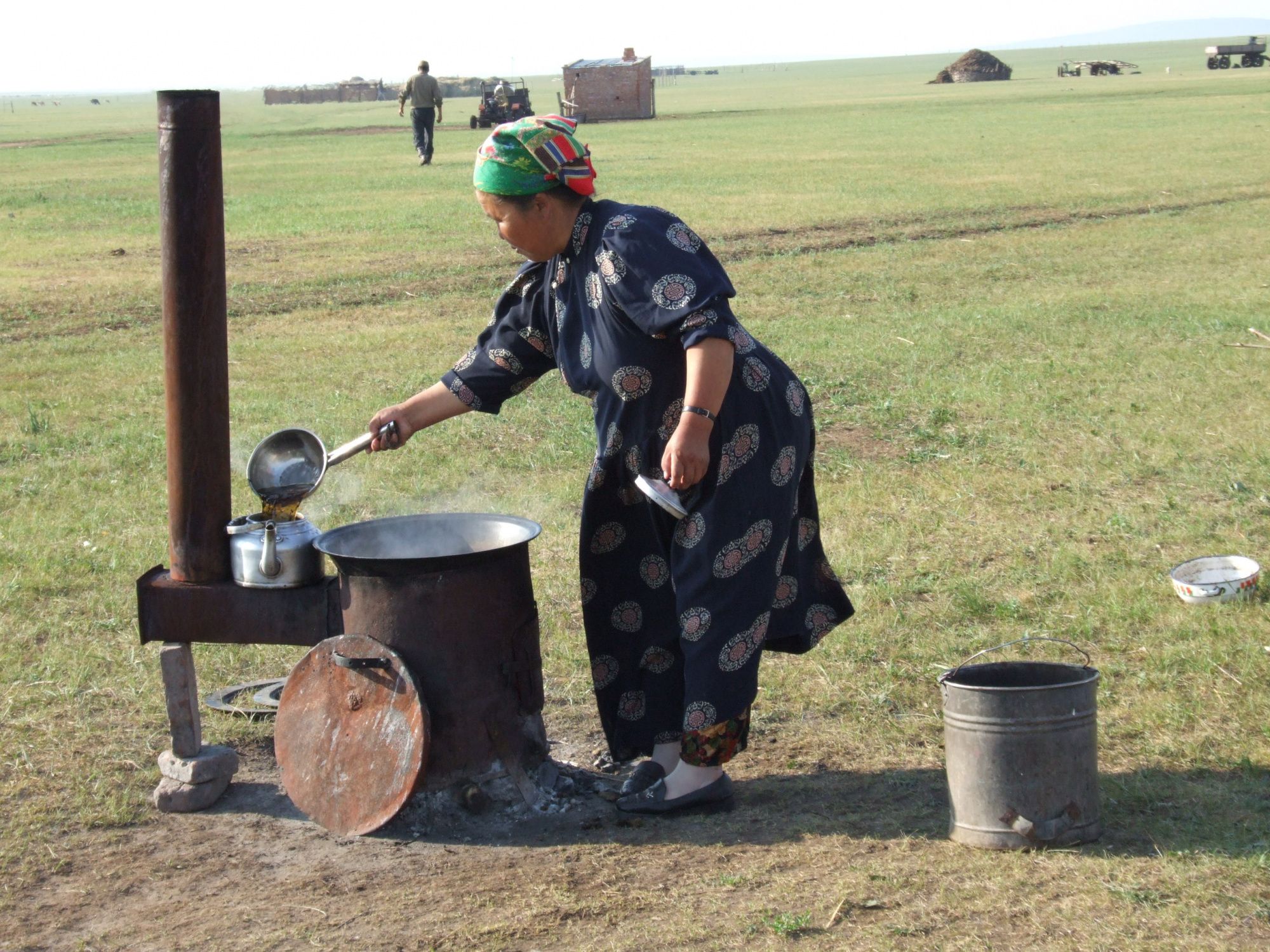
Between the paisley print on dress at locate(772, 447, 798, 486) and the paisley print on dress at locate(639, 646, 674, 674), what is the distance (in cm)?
60

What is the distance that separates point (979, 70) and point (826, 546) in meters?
83.2

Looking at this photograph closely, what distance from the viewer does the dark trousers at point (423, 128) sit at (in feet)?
85.3

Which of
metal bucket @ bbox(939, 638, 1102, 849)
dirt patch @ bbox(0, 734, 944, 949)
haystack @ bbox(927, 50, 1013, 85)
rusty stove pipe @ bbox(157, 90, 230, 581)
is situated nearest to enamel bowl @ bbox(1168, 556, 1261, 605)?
dirt patch @ bbox(0, 734, 944, 949)

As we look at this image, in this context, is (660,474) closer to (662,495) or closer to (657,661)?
(662,495)

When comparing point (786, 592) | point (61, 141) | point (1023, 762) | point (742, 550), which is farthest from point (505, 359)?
point (61, 141)

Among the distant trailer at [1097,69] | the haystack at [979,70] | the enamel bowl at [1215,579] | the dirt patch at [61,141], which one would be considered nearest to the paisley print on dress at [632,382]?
the enamel bowl at [1215,579]

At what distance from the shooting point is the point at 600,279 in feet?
11.2

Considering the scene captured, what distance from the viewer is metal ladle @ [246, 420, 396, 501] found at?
12.9ft

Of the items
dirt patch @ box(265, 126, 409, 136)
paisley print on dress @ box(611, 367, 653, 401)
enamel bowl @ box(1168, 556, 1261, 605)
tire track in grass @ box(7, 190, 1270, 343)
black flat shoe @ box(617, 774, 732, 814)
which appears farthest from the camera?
dirt patch @ box(265, 126, 409, 136)

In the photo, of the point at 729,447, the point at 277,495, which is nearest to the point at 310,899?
the point at 277,495

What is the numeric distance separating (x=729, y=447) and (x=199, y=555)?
147 centimetres

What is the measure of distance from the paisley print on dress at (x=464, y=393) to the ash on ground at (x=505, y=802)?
0.95 metres

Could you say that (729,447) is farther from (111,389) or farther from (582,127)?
(582,127)

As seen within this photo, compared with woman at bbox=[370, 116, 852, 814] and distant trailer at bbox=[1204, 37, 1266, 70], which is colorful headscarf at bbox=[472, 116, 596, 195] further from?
distant trailer at bbox=[1204, 37, 1266, 70]
